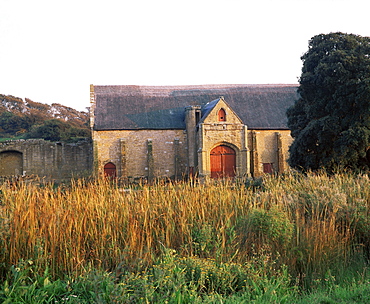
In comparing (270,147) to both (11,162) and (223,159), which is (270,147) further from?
(11,162)

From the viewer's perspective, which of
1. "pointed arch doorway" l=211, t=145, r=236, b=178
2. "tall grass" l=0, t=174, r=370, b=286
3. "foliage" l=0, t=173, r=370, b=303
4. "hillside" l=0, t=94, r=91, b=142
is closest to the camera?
"foliage" l=0, t=173, r=370, b=303

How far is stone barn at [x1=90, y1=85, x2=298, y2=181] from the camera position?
28.5m

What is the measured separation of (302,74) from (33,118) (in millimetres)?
45470

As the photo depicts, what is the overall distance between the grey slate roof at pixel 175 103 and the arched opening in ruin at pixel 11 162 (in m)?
6.98

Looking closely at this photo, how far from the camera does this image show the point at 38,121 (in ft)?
183

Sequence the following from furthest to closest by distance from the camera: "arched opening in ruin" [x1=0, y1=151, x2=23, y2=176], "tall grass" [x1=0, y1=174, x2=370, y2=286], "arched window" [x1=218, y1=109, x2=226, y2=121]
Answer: "arched opening in ruin" [x1=0, y1=151, x2=23, y2=176]
"arched window" [x1=218, y1=109, x2=226, y2=121]
"tall grass" [x1=0, y1=174, x2=370, y2=286]

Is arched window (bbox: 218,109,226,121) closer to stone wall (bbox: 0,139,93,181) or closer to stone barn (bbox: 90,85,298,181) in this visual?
stone barn (bbox: 90,85,298,181)

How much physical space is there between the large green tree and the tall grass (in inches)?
377

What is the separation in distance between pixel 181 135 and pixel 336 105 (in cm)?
1522

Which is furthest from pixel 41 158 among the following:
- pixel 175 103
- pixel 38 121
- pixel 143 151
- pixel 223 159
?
pixel 38 121

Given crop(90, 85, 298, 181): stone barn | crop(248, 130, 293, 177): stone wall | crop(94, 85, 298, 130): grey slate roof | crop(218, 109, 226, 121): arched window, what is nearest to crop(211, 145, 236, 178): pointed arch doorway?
crop(90, 85, 298, 181): stone barn

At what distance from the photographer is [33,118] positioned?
55.4 meters

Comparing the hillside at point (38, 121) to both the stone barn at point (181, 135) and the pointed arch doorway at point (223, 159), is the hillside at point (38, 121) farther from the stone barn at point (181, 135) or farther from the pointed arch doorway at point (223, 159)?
the pointed arch doorway at point (223, 159)

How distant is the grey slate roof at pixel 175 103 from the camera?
31609mm
